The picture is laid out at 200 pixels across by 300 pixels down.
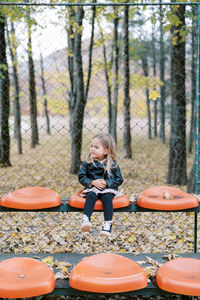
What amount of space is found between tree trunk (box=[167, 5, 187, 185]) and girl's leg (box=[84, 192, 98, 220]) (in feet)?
15.1

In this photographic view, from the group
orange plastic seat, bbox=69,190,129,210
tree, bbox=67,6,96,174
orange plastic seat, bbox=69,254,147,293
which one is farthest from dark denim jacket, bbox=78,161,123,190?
tree, bbox=67,6,96,174

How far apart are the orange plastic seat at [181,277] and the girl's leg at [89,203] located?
2.67 feet

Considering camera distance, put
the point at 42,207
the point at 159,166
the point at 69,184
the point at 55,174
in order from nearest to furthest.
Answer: the point at 42,207
the point at 69,184
the point at 55,174
the point at 159,166

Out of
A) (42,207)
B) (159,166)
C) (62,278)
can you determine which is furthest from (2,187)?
(159,166)

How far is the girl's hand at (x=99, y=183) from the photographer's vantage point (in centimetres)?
291

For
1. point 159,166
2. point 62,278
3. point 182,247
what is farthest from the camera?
point 159,166

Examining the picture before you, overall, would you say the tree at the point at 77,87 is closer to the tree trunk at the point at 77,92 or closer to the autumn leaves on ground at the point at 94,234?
the tree trunk at the point at 77,92

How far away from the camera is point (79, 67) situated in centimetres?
748

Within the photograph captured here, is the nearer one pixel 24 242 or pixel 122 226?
pixel 24 242

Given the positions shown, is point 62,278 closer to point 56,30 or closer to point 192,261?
point 192,261

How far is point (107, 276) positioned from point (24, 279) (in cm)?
52

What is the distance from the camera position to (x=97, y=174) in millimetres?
3141

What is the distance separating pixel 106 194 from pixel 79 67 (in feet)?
17.1

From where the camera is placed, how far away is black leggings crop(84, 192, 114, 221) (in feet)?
8.87
